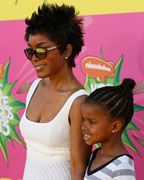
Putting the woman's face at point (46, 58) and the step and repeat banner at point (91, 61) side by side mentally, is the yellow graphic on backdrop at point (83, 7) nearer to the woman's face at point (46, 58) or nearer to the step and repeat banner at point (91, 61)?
the step and repeat banner at point (91, 61)

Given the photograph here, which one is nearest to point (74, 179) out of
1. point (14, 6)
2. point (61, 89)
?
point (61, 89)

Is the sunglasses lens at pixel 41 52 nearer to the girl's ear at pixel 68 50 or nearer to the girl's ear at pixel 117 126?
the girl's ear at pixel 68 50

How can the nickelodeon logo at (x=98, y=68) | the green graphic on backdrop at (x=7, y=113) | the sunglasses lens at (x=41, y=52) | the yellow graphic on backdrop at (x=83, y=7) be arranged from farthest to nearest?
the green graphic on backdrop at (x=7, y=113)
the nickelodeon logo at (x=98, y=68)
the yellow graphic on backdrop at (x=83, y=7)
the sunglasses lens at (x=41, y=52)

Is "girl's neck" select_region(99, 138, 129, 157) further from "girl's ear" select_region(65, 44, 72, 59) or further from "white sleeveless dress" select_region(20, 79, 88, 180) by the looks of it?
"girl's ear" select_region(65, 44, 72, 59)

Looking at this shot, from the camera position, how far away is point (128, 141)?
218cm

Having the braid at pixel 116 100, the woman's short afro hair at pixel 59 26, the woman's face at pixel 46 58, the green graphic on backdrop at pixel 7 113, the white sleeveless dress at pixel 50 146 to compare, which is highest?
the woman's short afro hair at pixel 59 26

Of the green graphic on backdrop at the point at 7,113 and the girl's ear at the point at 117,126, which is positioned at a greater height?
the girl's ear at the point at 117,126

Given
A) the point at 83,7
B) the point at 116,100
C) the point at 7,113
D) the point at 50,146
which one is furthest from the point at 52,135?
the point at 7,113

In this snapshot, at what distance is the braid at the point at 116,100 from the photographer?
135 cm

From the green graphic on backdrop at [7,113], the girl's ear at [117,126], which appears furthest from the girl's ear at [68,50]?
the green graphic on backdrop at [7,113]

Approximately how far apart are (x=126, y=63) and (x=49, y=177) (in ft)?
3.08

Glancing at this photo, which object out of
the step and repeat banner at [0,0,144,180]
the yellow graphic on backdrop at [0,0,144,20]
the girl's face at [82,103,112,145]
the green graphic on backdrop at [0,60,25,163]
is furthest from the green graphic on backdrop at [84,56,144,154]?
the girl's face at [82,103,112,145]

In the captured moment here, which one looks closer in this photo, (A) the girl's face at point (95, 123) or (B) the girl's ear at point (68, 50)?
(A) the girl's face at point (95, 123)

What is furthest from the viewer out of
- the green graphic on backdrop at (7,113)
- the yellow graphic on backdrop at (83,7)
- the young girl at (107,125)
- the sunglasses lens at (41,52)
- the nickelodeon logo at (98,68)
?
the green graphic on backdrop at (7,113)
